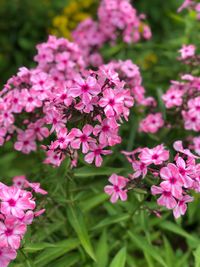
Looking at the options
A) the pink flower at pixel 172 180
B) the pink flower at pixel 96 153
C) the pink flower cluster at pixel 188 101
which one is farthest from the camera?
the pink flower cluster at pixel 188 101

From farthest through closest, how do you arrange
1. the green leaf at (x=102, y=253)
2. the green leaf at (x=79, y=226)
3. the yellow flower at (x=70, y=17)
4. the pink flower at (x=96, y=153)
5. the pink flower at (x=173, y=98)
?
the yellow flower at (x=70, y=17) → the pink flower at (x=173, y=98) → the green leaf at (x=102, y=253) → the green leaf at (x=79, y=226) → the pink flower at (x=96, y=153)

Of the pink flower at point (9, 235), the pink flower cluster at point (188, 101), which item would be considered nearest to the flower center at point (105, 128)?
the pink flower at point (9, 235)

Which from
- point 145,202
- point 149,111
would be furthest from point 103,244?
point 149,111

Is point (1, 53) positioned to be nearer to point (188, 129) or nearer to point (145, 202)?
point (188, 129)

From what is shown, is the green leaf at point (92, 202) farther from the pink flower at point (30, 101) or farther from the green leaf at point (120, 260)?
the pink flower at point (30, 101)

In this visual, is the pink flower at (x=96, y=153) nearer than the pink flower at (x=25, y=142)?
Yes

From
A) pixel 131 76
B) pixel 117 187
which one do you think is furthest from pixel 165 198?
pixel 131 76
